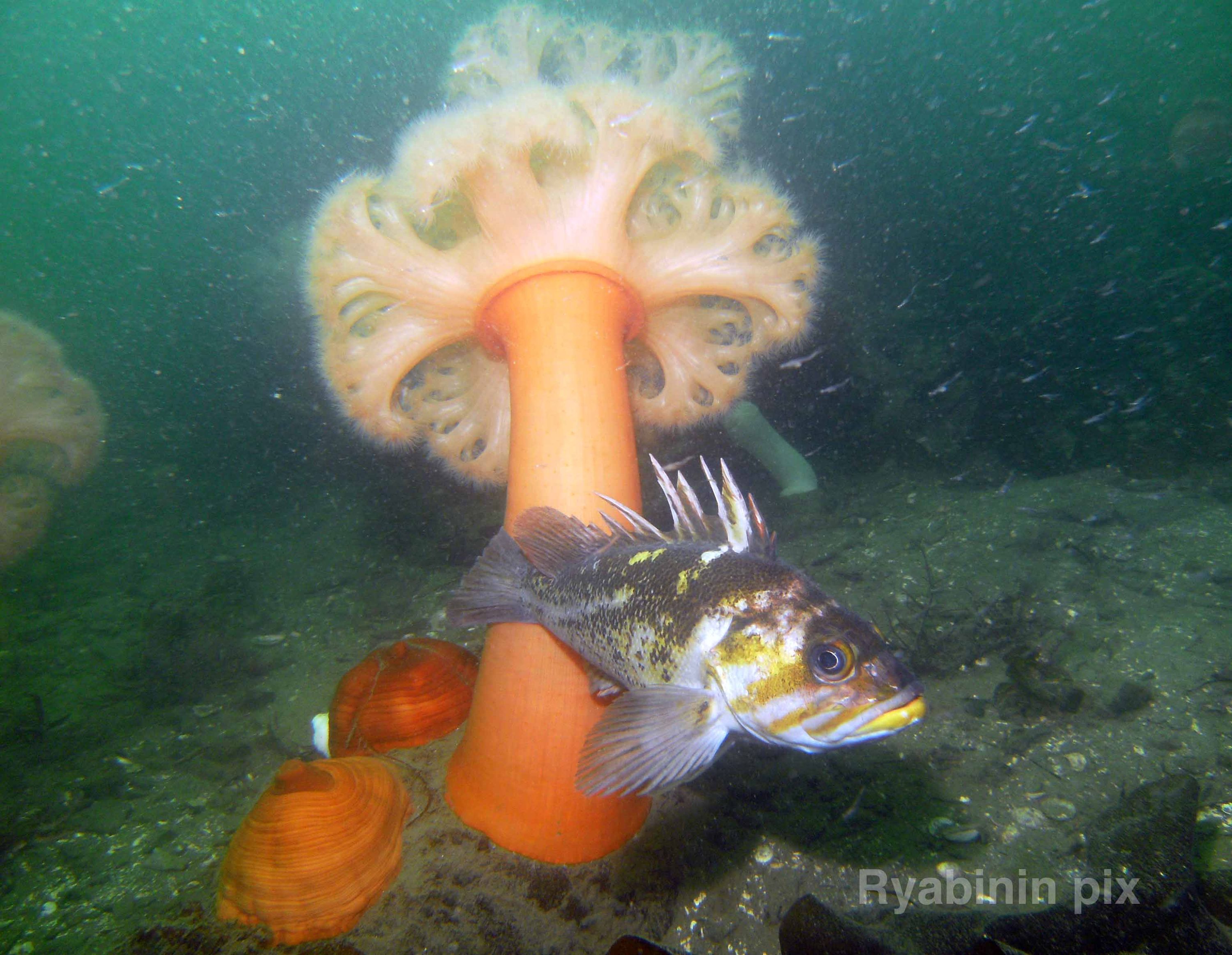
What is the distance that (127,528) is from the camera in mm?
12516

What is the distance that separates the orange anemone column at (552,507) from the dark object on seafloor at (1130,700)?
10.8 feet

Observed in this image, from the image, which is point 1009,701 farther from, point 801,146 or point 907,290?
point 801,146

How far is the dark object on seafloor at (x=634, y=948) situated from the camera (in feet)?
5.84

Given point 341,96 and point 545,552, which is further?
point 341,96

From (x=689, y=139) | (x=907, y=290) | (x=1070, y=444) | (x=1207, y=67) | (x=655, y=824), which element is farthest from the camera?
(x=1207, y=67)

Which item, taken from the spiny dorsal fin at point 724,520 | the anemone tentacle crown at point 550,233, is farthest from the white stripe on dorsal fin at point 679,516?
the anemone tentacle crown at point 550,233

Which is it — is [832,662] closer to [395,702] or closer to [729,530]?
[729,530]

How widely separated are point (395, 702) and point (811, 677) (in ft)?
9.01

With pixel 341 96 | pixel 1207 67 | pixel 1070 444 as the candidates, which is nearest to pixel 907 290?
pixel 1070 444

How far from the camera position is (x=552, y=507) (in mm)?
2639

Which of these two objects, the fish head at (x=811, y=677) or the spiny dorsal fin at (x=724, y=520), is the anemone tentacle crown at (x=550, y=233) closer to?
the spiny dorsal fin at (x=724, y=520)

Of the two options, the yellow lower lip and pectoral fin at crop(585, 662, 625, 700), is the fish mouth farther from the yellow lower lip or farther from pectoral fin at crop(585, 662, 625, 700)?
pectoral fin at crop(585, 662, 625, 700)

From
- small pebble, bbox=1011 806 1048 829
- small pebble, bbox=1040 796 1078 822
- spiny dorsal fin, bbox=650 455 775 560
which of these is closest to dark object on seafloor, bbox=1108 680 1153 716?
small pebble, bbox=1040 796 1078 822

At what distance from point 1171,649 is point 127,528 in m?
19.1
